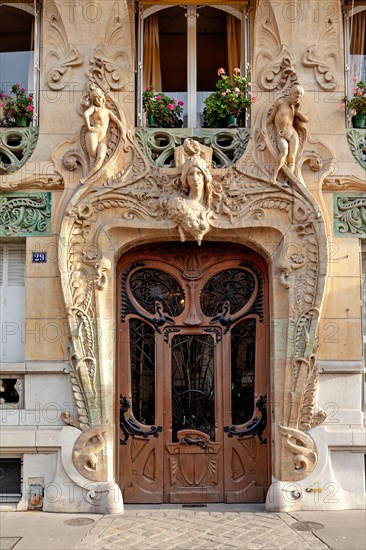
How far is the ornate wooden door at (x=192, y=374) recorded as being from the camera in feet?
31.7

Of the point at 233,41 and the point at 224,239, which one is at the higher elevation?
the point at 233,41

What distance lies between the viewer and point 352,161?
31.9 ft

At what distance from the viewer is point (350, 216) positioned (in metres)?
9.68

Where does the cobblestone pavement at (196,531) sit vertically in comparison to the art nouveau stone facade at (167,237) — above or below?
below

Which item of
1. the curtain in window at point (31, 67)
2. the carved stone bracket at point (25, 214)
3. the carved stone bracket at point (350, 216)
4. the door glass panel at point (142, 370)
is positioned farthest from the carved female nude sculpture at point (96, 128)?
the carved stone bracket at point (350, 216)

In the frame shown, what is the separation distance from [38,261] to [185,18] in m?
4.13

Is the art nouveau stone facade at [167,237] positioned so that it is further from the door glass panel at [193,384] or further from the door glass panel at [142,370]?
the door glass panel at [193,384]

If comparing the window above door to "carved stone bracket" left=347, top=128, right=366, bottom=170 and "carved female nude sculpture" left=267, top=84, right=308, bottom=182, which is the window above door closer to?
"carved female nude sculpture" left=267, top=84, right=308, bottom=182

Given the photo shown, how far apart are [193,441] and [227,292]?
2.07 meters

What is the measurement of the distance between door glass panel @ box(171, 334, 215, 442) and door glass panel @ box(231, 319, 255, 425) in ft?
0.99

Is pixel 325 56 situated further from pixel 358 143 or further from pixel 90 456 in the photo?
pixel 90 456

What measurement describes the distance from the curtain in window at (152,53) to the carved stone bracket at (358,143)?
2.80 metres

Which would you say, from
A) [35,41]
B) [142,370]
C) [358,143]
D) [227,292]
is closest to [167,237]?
[227,292]

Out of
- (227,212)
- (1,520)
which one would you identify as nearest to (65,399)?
(1,520)
